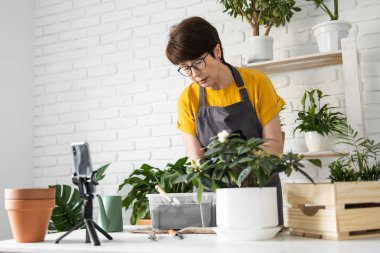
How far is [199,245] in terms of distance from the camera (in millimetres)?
1085

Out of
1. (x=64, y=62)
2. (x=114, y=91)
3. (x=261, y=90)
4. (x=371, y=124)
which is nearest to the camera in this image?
(x=261, y=90)

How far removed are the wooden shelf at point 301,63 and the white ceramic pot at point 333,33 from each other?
5cm

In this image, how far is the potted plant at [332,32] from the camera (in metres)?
2.52

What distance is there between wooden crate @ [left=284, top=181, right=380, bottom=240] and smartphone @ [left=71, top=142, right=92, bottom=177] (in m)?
0.61

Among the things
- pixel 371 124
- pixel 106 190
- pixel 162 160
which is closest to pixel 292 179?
pixel 371 124

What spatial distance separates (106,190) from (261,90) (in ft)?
6.08

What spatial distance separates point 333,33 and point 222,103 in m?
0.96

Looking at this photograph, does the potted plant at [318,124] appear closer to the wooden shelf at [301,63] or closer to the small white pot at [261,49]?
the wooden shelf at [301,63]

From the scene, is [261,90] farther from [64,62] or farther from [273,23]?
[64,62]

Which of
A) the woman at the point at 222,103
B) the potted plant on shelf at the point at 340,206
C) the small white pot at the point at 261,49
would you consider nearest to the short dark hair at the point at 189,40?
the woman at the point at 222,103

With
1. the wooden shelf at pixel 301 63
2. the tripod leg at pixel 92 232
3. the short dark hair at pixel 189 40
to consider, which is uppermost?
the wooden shelf at pixel 301 63

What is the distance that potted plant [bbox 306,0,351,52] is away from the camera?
2.52 meters

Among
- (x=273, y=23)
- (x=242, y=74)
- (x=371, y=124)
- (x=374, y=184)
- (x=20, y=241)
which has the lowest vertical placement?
(x=20, y=241)

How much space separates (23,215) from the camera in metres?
1.29
